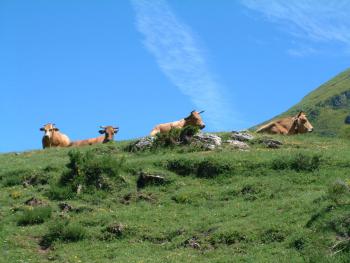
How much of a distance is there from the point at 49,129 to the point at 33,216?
18.6 m

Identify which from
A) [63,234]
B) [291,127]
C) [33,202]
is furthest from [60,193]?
[291,127]

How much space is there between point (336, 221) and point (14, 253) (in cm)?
940

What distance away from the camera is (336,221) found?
1809cm

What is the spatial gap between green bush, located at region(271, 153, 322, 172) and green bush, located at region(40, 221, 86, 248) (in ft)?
28.0

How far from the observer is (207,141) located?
3141 centimetres

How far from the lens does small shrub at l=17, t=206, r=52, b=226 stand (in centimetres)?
2328

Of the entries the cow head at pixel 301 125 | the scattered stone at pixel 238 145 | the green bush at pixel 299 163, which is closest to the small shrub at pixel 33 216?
the green bush at pixel 299 163

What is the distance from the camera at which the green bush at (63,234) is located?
70.5ft

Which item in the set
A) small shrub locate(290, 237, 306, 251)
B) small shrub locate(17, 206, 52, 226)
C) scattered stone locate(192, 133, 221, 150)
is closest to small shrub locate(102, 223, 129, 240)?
small shrub locate(17, 206, 52, 226)

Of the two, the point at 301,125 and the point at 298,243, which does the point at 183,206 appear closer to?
the point at 298,243

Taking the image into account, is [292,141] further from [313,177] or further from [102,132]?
[102,132]

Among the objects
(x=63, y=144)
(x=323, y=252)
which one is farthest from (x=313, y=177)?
(x=63, y=144)

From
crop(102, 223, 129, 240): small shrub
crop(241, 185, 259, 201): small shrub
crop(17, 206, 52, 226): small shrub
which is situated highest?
crop(17, 206, 52, 226): small shrub

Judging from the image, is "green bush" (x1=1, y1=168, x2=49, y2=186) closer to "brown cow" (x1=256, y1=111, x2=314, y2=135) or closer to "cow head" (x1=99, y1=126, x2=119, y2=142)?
"cow head" (x1=99, y1=126, x2=119, y2=142)
